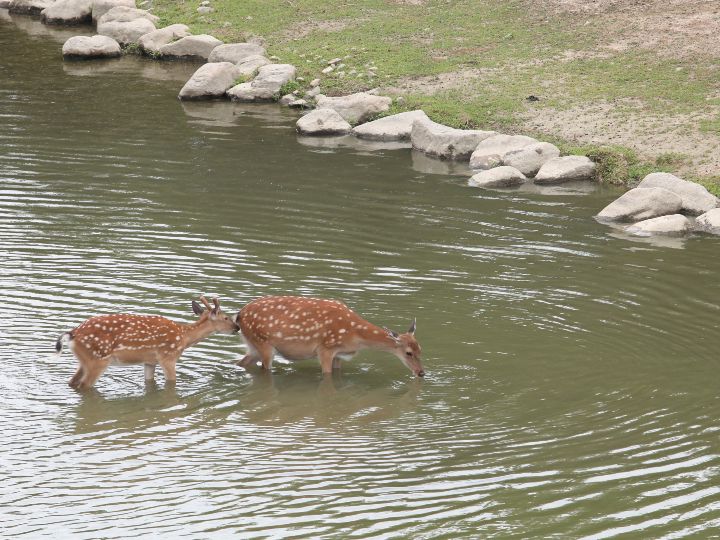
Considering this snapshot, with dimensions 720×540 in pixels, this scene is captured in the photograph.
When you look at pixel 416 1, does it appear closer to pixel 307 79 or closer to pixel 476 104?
pixel 307 79

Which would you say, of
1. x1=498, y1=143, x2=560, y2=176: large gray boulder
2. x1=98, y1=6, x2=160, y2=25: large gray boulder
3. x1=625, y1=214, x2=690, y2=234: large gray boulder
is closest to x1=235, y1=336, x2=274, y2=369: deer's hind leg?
x1=625, y1=214, x2=690, y2=234: large gray boulder

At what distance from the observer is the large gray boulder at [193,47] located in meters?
31.4

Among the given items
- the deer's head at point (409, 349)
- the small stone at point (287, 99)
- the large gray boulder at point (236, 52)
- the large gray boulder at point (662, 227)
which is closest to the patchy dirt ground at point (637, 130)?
the large gray boulder at point (662, 227)

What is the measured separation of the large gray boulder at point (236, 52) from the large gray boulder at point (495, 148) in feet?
28.2

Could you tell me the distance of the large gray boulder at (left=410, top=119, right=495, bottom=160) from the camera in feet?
76.4

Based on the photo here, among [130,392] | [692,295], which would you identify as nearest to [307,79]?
[692,295]

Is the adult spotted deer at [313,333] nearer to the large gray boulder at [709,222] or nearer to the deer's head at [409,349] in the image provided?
the deer's head at [409,349]

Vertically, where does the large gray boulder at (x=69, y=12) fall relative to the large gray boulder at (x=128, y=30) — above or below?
above

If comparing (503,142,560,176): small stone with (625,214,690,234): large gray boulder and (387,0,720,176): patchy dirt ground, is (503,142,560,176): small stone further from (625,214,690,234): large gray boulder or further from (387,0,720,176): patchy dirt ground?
(625,214,690,234): large gray boulder

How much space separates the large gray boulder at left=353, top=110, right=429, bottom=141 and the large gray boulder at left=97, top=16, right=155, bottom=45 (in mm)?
9975

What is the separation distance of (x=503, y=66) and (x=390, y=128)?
3.61 m

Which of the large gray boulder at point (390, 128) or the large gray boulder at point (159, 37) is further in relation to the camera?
the large gray boulder at point (159, 37)

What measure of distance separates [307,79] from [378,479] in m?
18.4

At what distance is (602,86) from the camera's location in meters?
25.2
